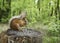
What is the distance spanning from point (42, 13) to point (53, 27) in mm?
236

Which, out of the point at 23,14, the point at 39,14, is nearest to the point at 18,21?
the point at 23,14

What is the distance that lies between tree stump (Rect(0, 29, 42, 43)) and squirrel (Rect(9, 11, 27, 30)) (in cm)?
7

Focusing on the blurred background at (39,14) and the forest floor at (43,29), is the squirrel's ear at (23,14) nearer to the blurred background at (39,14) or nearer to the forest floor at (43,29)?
the blurred background at (39,14)

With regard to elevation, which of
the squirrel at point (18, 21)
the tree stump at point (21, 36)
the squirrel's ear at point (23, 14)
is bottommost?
the tree stump at point (21, 36)

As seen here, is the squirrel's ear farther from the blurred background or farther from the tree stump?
the tree stump

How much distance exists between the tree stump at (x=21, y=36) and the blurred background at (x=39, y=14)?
0.07 meters

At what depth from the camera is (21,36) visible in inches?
80.0

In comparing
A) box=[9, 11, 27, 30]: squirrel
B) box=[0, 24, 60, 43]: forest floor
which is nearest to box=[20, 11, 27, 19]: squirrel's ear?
box=[9, 11, 27, 30]: squirrel

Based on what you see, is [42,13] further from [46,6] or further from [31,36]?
[31,36]

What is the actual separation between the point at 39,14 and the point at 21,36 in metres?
0.38

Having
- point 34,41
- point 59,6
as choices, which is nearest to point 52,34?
point 34,41

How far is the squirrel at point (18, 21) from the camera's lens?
2057 millimetres

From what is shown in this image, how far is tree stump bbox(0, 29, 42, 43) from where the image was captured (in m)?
2.02

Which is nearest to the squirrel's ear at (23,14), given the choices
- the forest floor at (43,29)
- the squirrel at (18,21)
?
the squirrel at (18,21)
